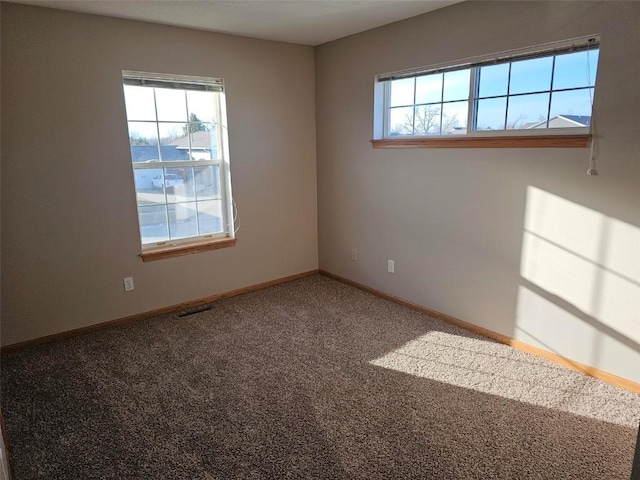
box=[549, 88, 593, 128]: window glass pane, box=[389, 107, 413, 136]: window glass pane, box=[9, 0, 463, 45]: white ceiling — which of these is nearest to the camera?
box=[549, 88, 593, 128]: window glass pane

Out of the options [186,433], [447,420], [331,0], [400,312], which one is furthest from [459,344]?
[331,0]

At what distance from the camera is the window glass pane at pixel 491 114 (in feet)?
9.11

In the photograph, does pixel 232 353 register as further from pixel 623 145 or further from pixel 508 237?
pixel 623 145

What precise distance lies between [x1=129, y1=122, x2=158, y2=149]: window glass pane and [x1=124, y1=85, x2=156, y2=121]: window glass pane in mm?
53

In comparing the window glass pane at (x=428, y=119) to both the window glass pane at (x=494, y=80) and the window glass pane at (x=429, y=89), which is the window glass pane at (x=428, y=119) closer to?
the window glass pane at (x=429, y=89)

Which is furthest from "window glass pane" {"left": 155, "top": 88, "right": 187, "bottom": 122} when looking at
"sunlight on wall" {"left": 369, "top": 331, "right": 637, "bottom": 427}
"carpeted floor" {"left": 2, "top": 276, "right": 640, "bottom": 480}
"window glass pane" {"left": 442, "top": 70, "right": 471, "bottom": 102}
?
"sunlight on wall" {"left": 369, "top": 331, "right": 637, "bottom": 427}

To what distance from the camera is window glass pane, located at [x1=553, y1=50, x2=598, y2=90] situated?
231cm

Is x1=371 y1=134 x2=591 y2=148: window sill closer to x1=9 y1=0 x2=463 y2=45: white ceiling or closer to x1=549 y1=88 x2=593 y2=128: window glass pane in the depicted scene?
x1=549 y1=88 x2=593 y2=128: window glass pane

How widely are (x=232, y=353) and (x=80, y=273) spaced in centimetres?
133

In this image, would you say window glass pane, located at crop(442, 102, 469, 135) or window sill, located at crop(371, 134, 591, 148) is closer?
window sill, located at crop(371, 134, 591, 148)

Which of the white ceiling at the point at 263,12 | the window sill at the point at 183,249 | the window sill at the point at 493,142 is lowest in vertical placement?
the window sill at the point at 183,249

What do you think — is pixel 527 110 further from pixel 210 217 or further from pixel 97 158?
pixel 97 158

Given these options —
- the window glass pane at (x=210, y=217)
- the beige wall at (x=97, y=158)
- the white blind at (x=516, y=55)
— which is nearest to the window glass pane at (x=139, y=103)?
the beige wall at (x=97, y=158)

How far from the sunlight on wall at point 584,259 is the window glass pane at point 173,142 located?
2676mm
